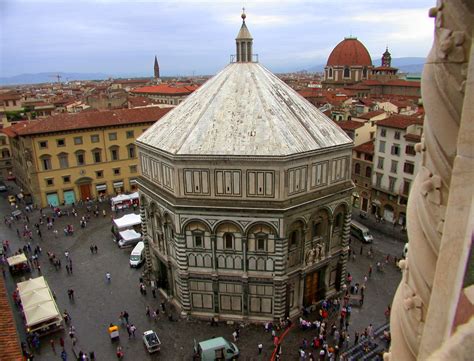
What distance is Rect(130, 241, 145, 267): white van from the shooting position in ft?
105

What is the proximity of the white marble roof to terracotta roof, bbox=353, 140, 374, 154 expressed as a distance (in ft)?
49.0

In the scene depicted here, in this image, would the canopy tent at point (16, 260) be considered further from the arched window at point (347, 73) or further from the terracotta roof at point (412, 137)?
the arched window at point (347, 73)

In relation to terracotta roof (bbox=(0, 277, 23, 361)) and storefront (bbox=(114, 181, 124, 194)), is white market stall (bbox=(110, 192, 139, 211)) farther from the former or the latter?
terracotta roof (bbox=(0, 277, 23, 361))

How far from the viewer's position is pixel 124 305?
2683cm

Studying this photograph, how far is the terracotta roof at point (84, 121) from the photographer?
4338 centimetres

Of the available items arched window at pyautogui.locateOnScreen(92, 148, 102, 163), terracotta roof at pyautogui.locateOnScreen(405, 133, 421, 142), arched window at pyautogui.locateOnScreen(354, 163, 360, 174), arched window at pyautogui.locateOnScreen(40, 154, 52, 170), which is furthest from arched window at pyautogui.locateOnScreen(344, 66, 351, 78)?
arched window at pyautogui.locateOnScreen(40, 154, 52, 170)

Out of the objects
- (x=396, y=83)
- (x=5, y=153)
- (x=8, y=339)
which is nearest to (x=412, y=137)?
(x=8, y=339)

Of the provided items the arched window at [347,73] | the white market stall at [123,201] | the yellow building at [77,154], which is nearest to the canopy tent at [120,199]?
the white market stall at [123,201]

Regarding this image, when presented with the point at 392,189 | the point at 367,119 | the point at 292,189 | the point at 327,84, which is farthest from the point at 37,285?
the point at 327,84

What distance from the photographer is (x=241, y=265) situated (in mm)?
23719

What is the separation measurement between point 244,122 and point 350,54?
8900 cm

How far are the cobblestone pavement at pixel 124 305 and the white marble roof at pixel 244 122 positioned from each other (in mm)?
A: 11050

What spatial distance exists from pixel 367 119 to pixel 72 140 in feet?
111

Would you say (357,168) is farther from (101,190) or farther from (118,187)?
(101,190)
